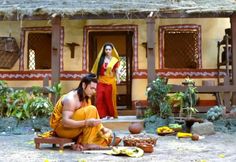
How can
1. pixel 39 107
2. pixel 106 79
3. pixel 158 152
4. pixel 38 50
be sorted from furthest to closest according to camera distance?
pixel 38 50 → pixel 106 79 → pixel 39 107 → pixel 158 152

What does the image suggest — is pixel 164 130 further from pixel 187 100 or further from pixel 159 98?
pixel 187 100

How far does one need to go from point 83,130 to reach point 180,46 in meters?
7.15

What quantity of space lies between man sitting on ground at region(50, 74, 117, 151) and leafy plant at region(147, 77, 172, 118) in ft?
11.2

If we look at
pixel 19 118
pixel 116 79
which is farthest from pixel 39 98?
pixel 116 79

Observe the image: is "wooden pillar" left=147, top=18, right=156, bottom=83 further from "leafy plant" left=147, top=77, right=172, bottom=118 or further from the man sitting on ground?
the man sitting on ground

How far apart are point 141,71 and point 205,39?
1986mm

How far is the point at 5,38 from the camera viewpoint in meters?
12.1

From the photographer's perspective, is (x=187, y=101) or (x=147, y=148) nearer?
(x=147, y=148)

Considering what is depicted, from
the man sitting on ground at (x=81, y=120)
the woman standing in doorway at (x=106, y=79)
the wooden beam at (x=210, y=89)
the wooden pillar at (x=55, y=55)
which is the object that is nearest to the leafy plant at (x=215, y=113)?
the wooden beam at (x=210, y=89)

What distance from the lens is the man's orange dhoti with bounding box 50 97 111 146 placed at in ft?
19.0

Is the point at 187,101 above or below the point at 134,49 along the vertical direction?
below

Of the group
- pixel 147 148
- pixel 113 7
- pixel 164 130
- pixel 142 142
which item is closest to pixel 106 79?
pixel 113 7

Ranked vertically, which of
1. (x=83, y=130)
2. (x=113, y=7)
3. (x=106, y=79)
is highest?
(x=113, y=7)

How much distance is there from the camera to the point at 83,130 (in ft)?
19.2
